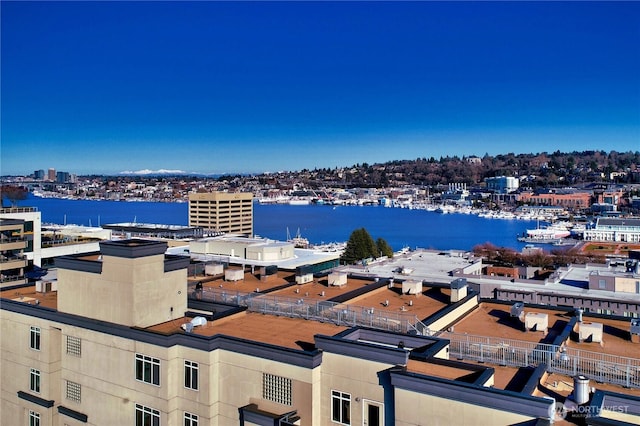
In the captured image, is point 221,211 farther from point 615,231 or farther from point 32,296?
point 32,296

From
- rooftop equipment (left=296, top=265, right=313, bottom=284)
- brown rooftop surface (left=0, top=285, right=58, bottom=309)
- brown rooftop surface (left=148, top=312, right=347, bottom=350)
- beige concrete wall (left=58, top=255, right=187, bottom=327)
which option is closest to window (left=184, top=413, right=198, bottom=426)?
brown rooftop surface (left=148, top=312, right=347, bottom=350)

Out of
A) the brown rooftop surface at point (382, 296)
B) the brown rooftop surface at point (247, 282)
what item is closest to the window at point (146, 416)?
the brown rooftop surface at point (382, 296)

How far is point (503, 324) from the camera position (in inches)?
336

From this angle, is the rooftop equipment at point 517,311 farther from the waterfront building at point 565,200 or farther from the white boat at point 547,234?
the waterfront building at point 565,200

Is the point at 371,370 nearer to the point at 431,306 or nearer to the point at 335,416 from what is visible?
the point at 335,416

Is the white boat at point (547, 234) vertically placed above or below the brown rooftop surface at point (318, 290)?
below

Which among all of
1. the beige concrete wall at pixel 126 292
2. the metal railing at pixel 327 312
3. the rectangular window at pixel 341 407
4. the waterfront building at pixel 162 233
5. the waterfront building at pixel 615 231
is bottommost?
the waterfront building at pixel 615 231

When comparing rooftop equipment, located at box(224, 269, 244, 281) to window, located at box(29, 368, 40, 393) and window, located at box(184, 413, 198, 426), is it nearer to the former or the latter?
window, located at box(29, 368, 40, 393)

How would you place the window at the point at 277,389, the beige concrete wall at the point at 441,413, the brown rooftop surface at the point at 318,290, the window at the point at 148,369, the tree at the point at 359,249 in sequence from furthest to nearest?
the tree at the point at 359,249, the brown rooftop surface at the point at 318,290, the window at the point at 148,369, the window at the point at 277,389, the beige concrete wall at the point at 441,413

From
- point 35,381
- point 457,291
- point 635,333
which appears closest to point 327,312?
point 457,291

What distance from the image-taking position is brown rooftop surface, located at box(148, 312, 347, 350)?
698 cm

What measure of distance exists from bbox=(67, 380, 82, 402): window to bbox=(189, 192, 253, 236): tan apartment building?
174 ft

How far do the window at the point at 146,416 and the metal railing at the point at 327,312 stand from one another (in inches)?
88.7

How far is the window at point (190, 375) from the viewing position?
6602 mm
